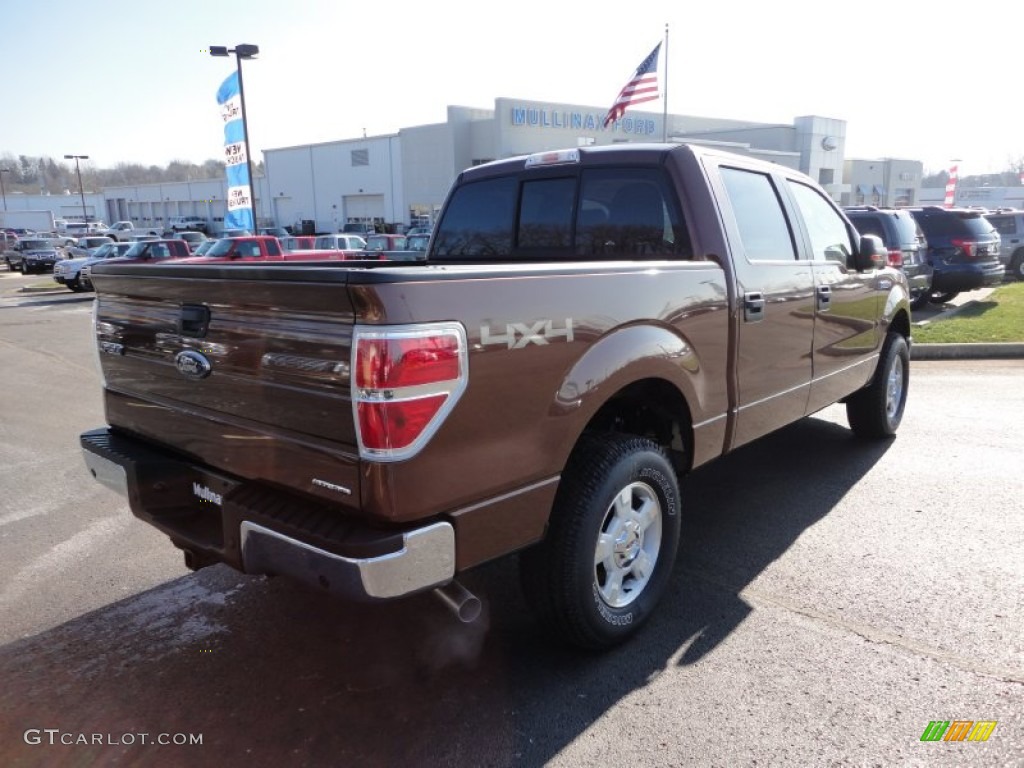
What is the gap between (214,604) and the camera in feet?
12.0

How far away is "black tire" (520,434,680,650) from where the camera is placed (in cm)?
288

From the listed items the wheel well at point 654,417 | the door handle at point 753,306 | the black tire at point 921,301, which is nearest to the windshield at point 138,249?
the black tire at point 921,301

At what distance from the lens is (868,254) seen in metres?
5.10

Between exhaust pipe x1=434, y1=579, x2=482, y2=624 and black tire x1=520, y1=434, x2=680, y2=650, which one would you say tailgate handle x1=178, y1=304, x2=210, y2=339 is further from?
black tire x1=520, y1=434, x2=680, y2=650

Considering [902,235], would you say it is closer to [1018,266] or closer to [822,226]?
[822,226]

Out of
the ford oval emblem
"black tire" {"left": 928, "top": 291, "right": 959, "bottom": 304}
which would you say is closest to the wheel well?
the ford oval emblem

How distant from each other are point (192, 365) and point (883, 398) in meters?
5.15

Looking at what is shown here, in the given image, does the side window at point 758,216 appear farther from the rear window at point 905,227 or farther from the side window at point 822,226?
the rear window at point 905,227

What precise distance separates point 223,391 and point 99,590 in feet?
5.96

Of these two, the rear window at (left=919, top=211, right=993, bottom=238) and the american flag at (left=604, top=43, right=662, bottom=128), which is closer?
the rear window at (left=919, top=211, right=993, bottom=238)

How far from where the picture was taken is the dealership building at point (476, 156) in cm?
4353

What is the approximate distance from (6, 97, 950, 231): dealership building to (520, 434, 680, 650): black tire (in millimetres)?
32612

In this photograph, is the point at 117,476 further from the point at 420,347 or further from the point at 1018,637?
the point at 1018,637

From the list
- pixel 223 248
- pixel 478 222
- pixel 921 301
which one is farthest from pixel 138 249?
pixel 478 222
